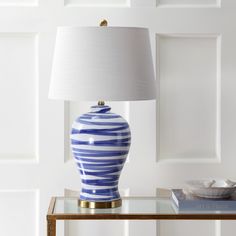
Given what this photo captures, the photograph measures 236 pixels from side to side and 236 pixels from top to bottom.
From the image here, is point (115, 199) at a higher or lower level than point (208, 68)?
lower

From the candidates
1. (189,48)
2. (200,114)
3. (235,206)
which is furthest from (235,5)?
(235,206)

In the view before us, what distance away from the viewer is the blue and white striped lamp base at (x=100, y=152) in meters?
1.73

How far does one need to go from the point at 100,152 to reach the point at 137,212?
0.66 ft

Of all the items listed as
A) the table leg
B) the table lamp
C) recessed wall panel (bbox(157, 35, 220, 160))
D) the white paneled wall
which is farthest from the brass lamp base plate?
recessed wall panel (bbox(157, 35, 220, 160))

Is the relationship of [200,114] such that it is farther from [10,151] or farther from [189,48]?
[10,151]

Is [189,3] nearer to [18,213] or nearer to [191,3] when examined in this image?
[191,3]

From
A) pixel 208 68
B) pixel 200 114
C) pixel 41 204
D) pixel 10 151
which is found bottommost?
pixel 41 204

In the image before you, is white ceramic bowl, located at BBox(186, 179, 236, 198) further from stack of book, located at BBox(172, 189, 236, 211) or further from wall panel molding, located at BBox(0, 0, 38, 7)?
wall panel molding, located at BBox(0, 0, 38, 7)

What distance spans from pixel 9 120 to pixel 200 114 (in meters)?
0.64

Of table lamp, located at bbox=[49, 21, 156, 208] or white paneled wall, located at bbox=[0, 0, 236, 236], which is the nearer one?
table lamp, located at bbox=[49, 21, 156, 208]

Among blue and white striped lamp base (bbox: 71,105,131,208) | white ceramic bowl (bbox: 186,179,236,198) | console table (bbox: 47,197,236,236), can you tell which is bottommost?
console table (bbox: 47,197,236,236)

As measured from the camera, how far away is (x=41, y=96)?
2.01m

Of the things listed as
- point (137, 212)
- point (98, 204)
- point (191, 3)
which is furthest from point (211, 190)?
point (191, 3)

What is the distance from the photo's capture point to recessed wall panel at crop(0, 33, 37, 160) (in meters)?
2.03
